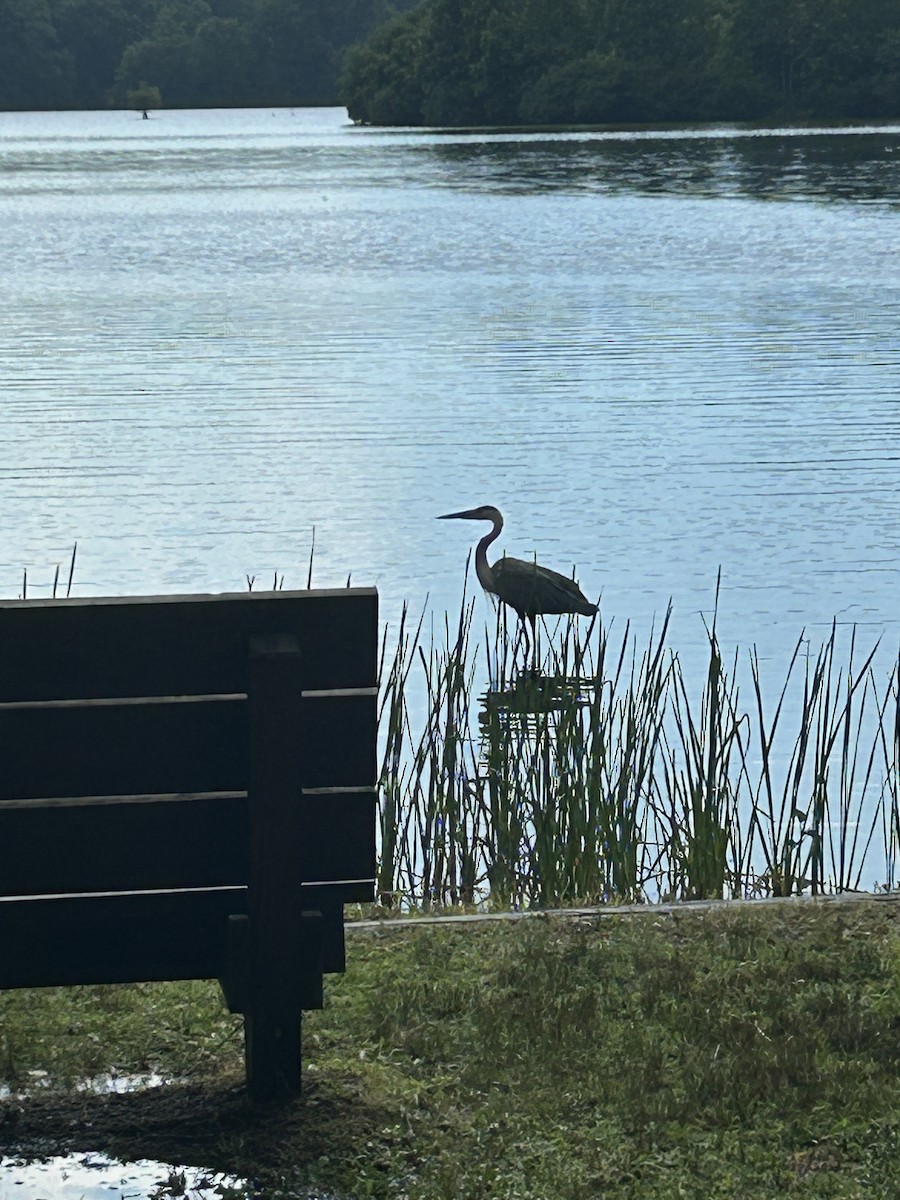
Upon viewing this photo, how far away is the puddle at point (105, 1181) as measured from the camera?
2697 mm

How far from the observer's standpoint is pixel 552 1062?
3.14 meters

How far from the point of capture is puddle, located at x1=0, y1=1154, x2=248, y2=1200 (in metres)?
2.70

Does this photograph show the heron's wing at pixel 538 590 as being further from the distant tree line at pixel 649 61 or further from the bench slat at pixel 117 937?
the distant tree line at pixel 649 61

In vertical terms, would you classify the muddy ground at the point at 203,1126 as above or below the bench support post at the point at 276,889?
below

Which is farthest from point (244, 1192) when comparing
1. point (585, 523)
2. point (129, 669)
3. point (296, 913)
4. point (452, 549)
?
point (585, 523)

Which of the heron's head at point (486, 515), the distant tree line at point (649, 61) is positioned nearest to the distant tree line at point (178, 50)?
the distant tree line at point (649, 61)

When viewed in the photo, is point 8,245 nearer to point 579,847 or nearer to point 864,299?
point 864,299

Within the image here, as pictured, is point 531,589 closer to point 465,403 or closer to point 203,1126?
point 203,1126

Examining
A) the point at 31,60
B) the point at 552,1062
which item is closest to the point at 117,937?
the point at 552,1062

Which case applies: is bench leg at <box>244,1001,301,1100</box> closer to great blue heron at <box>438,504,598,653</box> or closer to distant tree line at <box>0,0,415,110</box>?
great blue heron at <box>438,504,598,653</box>

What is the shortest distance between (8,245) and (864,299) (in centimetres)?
1364

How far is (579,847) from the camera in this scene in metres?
4.73

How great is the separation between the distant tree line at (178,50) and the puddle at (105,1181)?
449 ft

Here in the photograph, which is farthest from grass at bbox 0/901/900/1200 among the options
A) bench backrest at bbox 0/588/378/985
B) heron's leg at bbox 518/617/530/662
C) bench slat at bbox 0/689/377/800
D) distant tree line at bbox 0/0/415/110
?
distant tree line at bbox 0/0/415/110
